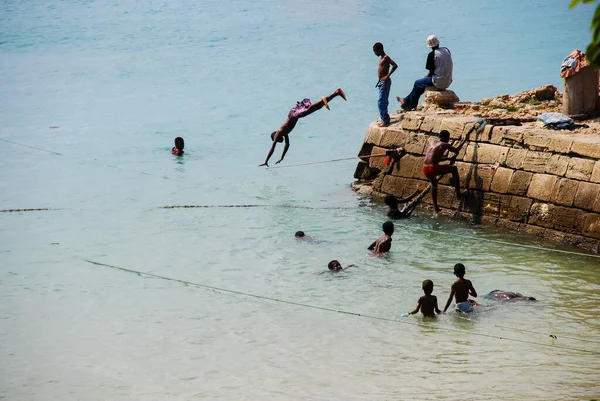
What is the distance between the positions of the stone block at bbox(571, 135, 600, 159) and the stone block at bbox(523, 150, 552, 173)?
0.44 meters

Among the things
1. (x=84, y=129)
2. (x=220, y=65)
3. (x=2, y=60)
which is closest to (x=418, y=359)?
(x=84, y=129)

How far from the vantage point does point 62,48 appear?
35344 mm

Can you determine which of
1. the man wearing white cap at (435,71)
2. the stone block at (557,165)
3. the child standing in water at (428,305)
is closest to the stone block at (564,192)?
the stone block at (557,165)

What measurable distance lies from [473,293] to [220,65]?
24.2 m

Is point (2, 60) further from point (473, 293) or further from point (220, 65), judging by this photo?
point (473, 293)

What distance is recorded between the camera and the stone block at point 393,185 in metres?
14.1

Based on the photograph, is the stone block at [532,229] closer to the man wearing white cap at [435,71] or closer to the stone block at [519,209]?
the stone block at [519,209]

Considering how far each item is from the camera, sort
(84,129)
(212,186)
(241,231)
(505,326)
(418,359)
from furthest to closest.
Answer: (84,129)
(212,186)
(241,231)
(505,326)
(418,359)

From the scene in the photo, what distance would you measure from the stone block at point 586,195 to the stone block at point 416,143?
2.83 metres

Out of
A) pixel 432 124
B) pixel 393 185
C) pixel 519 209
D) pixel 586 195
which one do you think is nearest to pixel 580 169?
pixel 586 195

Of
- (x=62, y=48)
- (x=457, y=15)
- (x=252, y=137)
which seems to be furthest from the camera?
(x=457, y=15)

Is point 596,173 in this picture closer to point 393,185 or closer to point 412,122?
point 412,122

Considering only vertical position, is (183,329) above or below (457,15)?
below

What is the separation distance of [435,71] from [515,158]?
2934mm
